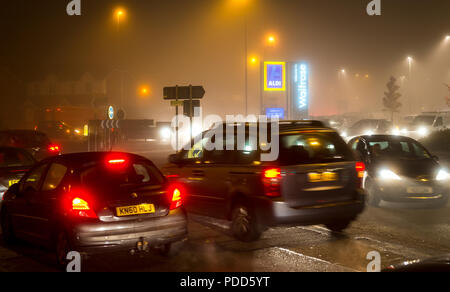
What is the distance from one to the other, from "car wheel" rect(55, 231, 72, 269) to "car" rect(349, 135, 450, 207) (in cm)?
694

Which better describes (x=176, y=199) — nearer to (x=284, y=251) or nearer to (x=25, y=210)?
(x=284, y=251)

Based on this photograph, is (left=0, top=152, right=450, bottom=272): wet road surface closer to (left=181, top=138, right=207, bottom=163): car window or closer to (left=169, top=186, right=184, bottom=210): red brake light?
(left=169, top=186, right=184, bottom=210): red brake light

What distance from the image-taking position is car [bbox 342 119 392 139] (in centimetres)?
3095

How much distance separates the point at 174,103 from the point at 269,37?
27709 millimetres

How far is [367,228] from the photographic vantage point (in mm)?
8891

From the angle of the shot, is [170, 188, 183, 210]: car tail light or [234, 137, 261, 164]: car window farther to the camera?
[234, 137, 261, 164]: car window

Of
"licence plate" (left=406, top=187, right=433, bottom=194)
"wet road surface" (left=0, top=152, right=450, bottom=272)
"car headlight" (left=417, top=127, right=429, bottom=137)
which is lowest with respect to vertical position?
"wet road surface" (left=0, top=152, right=450, bottom=272)

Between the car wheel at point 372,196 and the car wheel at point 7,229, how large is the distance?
706 cm

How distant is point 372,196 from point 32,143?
12.5 meters

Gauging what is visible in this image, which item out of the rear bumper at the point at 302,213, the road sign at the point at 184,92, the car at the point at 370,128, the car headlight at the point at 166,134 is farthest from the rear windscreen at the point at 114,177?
the car headlight at the point at 166,134

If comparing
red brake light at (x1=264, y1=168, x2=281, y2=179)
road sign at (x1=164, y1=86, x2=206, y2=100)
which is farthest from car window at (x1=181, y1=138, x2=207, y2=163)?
road sign at (x1=164, y1=86, x2=206, y2=100)

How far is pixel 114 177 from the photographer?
699 cm
